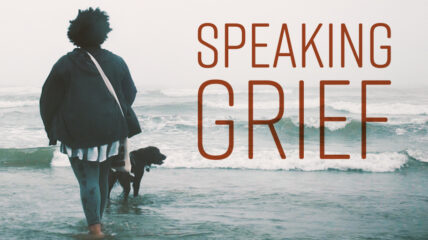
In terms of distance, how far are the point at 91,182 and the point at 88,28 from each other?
0.99 m

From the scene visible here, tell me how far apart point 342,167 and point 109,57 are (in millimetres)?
5661

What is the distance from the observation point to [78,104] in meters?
3.04

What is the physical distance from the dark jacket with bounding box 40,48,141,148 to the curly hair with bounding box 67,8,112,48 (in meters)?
0.09

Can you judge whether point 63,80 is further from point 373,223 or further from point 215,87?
point 215,87

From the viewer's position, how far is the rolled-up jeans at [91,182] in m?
3.21

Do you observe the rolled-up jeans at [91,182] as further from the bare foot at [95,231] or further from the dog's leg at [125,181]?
the dog's leg at [125,181]

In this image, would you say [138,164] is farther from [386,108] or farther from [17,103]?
[17,103]

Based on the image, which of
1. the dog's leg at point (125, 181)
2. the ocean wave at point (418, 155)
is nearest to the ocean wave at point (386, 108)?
the ocean wave at point (418, 155)

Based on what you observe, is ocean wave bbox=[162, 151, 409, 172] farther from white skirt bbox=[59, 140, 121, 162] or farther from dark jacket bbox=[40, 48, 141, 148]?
dark jacket bbox=[40, 48, 141, 148]

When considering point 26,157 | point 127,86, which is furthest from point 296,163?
point 127,86

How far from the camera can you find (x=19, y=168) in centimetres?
785

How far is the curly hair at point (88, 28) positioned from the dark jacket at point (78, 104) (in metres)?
0.09

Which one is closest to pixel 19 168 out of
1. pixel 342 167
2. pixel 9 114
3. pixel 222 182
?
pixel 222 182

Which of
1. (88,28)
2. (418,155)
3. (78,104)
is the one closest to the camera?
(78,104)
